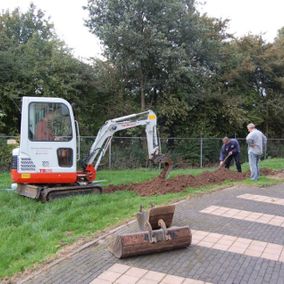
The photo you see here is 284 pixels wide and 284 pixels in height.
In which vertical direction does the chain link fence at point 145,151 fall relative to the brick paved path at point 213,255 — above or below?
above

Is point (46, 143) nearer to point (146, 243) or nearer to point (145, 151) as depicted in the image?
point (146, 243)

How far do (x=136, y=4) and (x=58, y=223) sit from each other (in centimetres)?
1667

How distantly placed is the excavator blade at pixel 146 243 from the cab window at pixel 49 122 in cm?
544

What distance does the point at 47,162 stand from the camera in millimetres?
11078

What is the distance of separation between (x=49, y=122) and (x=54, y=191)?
1.65 meters

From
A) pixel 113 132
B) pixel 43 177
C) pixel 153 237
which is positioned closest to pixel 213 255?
pixel 153 237

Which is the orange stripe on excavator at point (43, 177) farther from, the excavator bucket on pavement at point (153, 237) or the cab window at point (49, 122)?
the excavator bucket on pavement at point (153, 237)

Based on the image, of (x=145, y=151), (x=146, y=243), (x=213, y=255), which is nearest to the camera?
(x=146, y=243)

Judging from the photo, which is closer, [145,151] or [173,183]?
[173,183]

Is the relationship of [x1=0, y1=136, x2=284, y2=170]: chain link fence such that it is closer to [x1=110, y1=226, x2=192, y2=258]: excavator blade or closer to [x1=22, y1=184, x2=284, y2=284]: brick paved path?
[x1=22, y1=184, x2=284, y2=284]: brick paved path

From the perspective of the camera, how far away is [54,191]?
10844 millimetres

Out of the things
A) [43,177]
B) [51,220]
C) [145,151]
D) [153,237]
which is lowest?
[51,220]

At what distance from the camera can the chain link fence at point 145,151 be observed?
66.8 ft

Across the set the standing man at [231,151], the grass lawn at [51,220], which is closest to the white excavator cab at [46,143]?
the grass lawn at [51,220]
